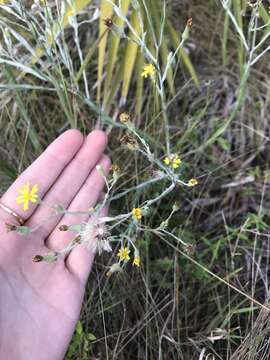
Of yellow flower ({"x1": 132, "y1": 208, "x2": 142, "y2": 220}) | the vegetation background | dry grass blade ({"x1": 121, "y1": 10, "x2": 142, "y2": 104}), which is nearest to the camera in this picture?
yellow flower ({"x1": 132, "y1": 208, "x2": 142, "y2": 220})

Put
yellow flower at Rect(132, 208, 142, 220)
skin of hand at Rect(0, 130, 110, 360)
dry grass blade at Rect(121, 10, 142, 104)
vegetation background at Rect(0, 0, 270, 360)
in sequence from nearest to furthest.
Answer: yellow flower at Rect(132, 208, 142, 220)
skin of hand at Rect(0, 130, 110, 360)
vegetation background at Rect(0, 0, 270, 360)
dry grass blade at Rect(121, 10, 142, 104)

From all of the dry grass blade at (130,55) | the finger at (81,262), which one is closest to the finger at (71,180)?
the finger at (81,262)

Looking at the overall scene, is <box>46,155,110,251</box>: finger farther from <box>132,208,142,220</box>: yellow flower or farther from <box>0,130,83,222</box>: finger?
<box>132,208,142,220</box>: yellow flower

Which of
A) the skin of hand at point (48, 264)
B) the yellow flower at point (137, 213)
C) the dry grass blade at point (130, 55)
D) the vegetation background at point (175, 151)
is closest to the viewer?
the yellow flower at point (137, 213)

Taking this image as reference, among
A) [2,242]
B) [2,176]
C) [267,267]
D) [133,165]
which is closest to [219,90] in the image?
[133,165]

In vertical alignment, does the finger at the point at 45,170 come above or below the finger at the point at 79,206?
above

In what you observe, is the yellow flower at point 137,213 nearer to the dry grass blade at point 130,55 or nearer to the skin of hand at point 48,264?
the skin of hand at point 48,264

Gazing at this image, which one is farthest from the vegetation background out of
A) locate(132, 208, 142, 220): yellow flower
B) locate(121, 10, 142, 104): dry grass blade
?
locate(132, 208, 142, 220): yellow flower
